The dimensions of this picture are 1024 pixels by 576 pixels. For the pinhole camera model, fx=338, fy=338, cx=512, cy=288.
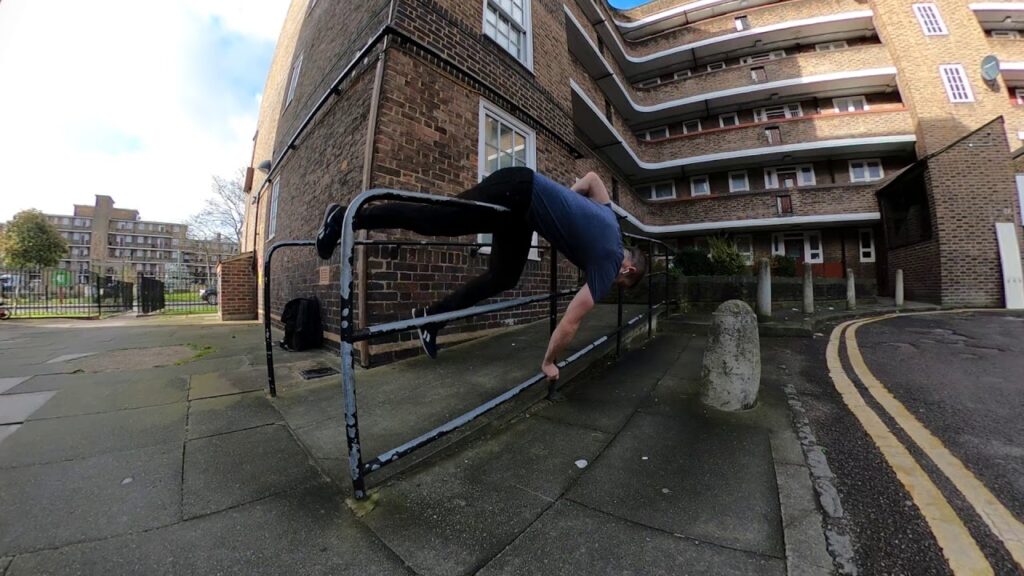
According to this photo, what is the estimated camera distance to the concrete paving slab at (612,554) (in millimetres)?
1126

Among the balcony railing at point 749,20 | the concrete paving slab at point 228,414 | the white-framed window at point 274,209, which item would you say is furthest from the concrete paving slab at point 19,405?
the balcony railing at point 749,20

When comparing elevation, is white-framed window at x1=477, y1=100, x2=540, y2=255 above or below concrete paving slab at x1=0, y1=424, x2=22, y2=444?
above

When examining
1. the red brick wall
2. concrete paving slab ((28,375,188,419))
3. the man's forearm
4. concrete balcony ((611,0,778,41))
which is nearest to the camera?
the man's forearm

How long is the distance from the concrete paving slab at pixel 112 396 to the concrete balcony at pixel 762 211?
16.2m

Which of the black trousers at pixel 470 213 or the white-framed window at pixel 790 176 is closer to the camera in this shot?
the black trousers at pixel 470 213

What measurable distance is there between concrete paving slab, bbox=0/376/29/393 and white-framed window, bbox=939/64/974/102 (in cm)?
2537

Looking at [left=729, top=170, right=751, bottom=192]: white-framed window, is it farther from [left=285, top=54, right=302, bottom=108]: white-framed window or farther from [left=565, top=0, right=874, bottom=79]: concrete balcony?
[left=285, top=54, right=302, bottom=108]: white-framed window

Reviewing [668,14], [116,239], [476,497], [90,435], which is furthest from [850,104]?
[116,239]

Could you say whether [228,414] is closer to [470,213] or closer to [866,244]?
[470,213]

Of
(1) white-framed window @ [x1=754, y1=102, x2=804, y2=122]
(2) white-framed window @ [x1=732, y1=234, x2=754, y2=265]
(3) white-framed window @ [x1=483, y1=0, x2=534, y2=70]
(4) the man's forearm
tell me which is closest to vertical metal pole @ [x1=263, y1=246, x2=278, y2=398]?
(4) the man's forearm

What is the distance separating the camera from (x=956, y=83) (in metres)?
13.5

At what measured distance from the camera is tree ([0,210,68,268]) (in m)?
22.8

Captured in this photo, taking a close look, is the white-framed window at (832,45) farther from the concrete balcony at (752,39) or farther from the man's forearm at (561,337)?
the man's forearm at (561,337)

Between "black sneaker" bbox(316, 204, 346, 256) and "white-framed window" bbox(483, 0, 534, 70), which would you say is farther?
"white-framed window" bbox(483, 0, 534, 70)
